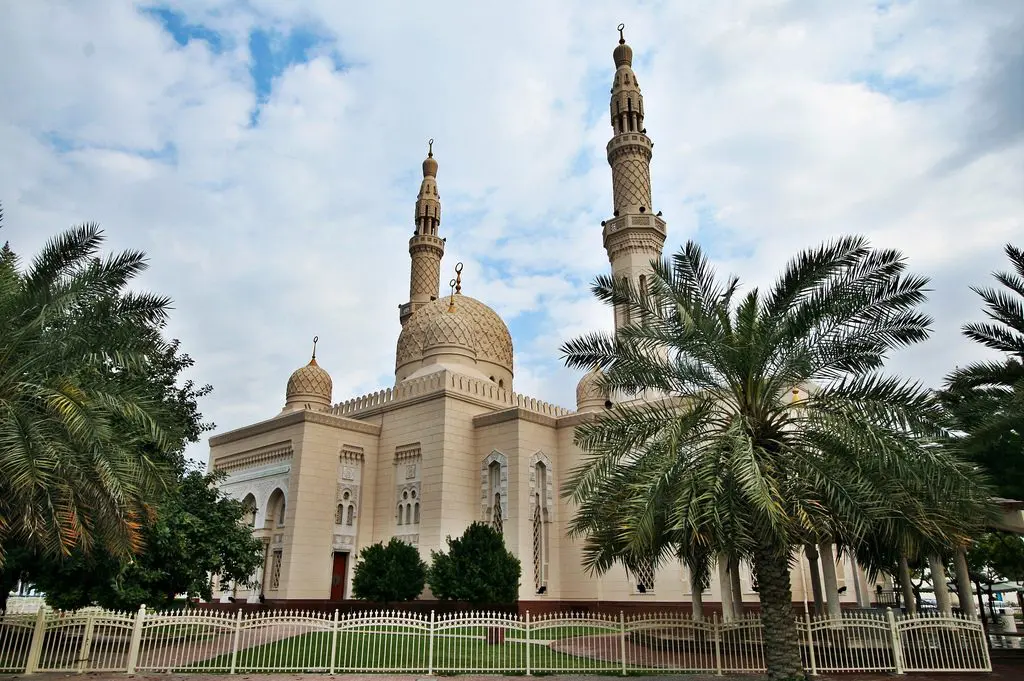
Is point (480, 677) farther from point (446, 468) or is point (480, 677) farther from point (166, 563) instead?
point (446, 468)

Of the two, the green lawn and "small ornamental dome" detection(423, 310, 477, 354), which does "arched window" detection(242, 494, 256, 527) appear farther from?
the green lawn

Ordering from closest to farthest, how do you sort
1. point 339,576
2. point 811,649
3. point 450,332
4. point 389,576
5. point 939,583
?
point 811,649 → point 939,583 → point 389,576 → point 339,576 → point 450,332

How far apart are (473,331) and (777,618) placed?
17373 mm

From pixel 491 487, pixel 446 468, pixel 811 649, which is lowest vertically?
pixel 811 649

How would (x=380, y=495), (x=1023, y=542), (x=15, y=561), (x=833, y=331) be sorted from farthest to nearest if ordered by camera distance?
(x=1023, y=542) < (x=380, y=495) < (x=15, y=561) < (x=833, y=331)

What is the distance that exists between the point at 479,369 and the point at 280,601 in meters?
9.49

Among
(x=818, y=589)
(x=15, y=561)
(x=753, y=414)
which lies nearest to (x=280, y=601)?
(x=15, y=561)

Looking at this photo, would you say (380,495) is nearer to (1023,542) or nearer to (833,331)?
(833,331)

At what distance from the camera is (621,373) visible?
10.6m

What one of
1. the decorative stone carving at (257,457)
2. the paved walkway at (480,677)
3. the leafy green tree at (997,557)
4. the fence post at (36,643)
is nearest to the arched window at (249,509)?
the decorative stone carving at (257,457)

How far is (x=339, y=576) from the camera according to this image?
21.9 metres

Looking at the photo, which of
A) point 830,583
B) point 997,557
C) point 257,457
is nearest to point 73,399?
point 830,583

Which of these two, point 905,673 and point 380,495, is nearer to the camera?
point 905,673

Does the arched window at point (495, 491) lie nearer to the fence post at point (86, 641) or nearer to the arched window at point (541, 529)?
the arched window at point (541, 529)
